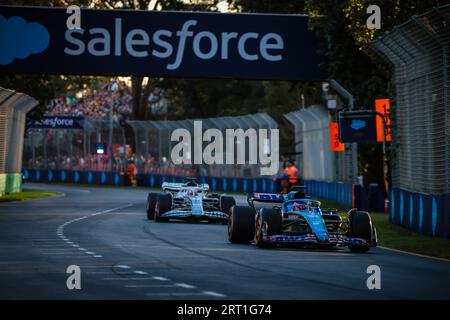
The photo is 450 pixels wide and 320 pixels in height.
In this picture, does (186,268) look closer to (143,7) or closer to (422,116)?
(422,116)

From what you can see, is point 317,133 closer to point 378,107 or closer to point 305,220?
point 378,107

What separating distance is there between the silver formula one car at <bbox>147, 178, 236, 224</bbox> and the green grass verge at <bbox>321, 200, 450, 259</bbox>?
341 centimetres

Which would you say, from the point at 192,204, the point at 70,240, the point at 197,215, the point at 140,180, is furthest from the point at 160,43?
the point at 140,180

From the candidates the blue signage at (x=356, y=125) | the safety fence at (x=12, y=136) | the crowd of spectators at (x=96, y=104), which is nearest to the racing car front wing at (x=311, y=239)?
the blue signage at (x=356, y=125)

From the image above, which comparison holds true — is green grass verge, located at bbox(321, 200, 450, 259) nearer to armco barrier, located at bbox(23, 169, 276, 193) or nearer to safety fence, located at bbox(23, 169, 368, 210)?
safety fence, located at bbox(23, 169, 368, 210)

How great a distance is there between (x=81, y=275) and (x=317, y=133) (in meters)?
31.0

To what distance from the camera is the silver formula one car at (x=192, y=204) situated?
2630 centimetres

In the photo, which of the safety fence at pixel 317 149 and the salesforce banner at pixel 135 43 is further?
the safety fence at pixel 317 149

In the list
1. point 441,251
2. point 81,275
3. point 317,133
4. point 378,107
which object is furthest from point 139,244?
point 317,133

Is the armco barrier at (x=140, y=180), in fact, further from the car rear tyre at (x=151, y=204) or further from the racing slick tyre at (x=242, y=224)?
the racing slick tyre at (x=242, y=224)

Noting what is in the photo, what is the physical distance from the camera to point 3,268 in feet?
46.3

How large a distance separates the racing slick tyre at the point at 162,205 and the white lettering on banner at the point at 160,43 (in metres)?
6.54

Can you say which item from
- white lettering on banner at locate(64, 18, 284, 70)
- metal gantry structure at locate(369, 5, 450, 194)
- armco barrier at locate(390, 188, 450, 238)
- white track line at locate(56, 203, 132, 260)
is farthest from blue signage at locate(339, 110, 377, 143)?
white lettering on banner at locate(64, 18, 284, 70)

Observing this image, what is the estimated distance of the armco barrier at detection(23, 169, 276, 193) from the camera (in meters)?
50.4
